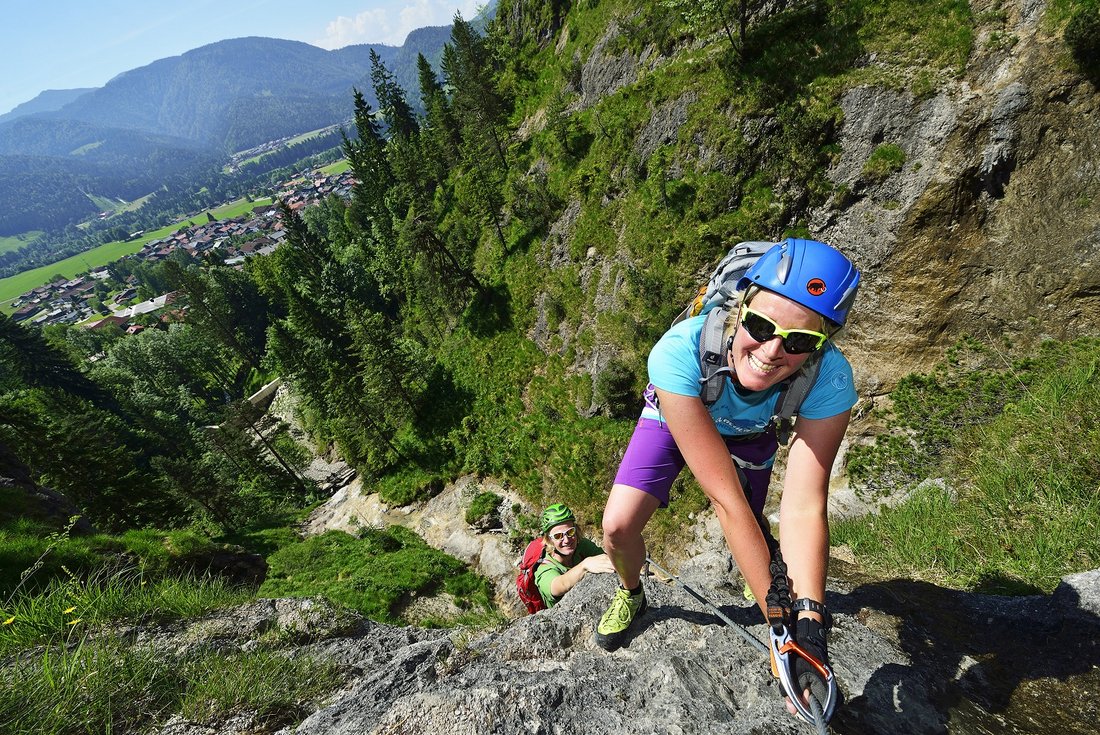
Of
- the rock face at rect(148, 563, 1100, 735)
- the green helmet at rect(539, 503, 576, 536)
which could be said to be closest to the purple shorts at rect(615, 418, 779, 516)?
the rock face at rect(148, 563, 1100, 735)

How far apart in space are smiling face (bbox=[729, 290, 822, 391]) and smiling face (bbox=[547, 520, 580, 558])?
401 centimetres

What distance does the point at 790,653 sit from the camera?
2.77 m

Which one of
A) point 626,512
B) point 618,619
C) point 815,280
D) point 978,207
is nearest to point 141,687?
point 618,619

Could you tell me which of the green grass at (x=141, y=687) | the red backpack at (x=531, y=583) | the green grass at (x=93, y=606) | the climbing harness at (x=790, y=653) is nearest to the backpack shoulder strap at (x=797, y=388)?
the climbing harness at (x=790, y=653)

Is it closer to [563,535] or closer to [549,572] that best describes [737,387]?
A: [563,535]

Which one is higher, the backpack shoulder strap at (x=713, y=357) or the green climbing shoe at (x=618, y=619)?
the backpack shoulder strap at (x=713, y=357)

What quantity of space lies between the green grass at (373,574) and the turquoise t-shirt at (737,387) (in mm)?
16383

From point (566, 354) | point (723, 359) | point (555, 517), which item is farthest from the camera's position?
point (566, 354)

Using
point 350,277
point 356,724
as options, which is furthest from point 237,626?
point 350,277

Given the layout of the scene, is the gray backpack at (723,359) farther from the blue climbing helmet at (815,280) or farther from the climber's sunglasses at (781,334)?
the blue climbing helmet at (815,280)

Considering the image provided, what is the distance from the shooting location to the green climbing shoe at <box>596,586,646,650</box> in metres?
4.24

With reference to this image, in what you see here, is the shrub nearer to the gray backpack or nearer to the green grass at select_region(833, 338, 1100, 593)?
the green grass at select_region(833, 338, 1100, 593)

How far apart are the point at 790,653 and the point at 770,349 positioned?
1.92m

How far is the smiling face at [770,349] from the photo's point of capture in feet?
9.45
